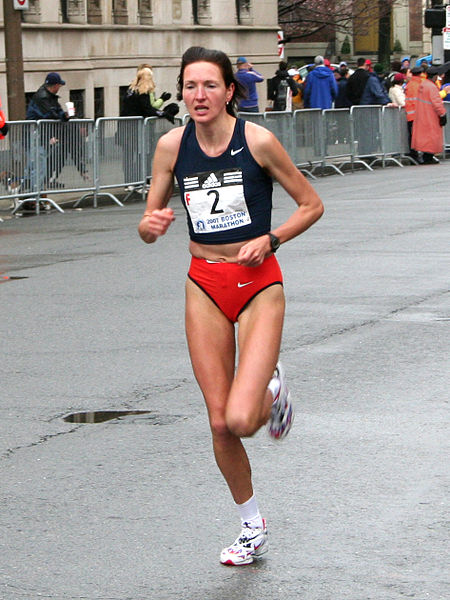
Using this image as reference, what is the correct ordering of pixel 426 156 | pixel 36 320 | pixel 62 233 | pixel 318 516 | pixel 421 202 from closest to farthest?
pixel 318 516 → pixel 36 320 → pixel 62 233 → pixel 421 202 → pixel 426 156

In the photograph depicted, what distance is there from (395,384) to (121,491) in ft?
8.18

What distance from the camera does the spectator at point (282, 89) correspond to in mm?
31444

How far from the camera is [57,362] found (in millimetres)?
9000

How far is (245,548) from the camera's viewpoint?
203 inches

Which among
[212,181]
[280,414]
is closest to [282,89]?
[212,181]

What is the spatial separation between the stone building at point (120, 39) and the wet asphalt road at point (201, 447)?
20125 mm

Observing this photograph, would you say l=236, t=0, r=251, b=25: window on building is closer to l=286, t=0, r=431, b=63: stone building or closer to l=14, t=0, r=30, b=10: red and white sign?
l=14, t=0, r=30, b=10: red and white sign

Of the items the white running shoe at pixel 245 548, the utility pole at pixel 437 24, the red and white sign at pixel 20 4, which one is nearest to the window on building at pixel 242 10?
the utility pole at pixel 437 24

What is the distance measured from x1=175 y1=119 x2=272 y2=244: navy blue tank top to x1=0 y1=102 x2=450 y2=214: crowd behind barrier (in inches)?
525

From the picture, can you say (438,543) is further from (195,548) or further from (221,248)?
(221,248)

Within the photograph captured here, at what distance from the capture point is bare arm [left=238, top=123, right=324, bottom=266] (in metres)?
5.11

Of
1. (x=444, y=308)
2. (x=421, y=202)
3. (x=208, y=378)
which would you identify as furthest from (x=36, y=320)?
(x=421, y=202)

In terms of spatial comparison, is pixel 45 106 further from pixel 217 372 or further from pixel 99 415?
pixel 217 372

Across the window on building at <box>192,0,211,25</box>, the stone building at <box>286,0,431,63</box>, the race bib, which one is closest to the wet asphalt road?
the race bib
